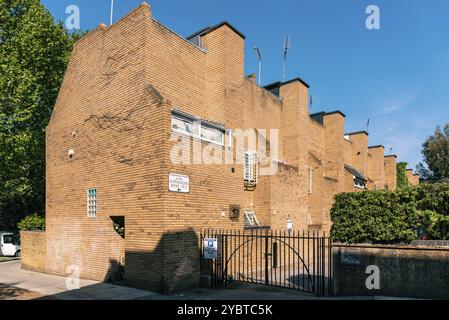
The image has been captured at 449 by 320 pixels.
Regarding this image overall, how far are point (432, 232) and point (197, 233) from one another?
21.7 feet

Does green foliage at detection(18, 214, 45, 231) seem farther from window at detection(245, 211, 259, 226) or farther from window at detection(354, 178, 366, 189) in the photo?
window at detection(354, 178, 366, 189)

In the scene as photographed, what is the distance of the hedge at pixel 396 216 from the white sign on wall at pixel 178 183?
4641 millimetres

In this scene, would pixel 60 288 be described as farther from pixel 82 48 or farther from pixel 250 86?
pixel 250 86

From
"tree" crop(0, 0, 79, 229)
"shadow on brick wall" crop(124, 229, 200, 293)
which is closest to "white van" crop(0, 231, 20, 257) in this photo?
"tree" crop(0, 0, 79, 229)

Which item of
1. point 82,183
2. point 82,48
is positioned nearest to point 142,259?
point 82,183

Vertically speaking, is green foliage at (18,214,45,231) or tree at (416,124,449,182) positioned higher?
tree at (416,124,449,182)

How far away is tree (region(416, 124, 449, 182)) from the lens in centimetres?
4666

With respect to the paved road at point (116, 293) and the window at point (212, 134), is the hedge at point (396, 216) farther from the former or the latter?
the window at point (212, 134)

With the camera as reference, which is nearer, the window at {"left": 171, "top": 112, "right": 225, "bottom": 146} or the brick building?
the brick building

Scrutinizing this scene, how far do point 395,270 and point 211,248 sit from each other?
5.07 metres

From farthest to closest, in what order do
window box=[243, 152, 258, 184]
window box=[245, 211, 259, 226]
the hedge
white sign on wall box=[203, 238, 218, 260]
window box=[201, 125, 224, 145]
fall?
window box=[243, 152, 258, 184], window box=[245, 211, 259, 226], window box=[201, 125, 224, 145], white sign on wall box=[203, 238, 218, 260], the hedge

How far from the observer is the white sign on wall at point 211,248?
10.3 meters

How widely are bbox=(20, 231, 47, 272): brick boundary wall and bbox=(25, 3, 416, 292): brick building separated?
20.4 inches

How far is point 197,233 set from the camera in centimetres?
1093
